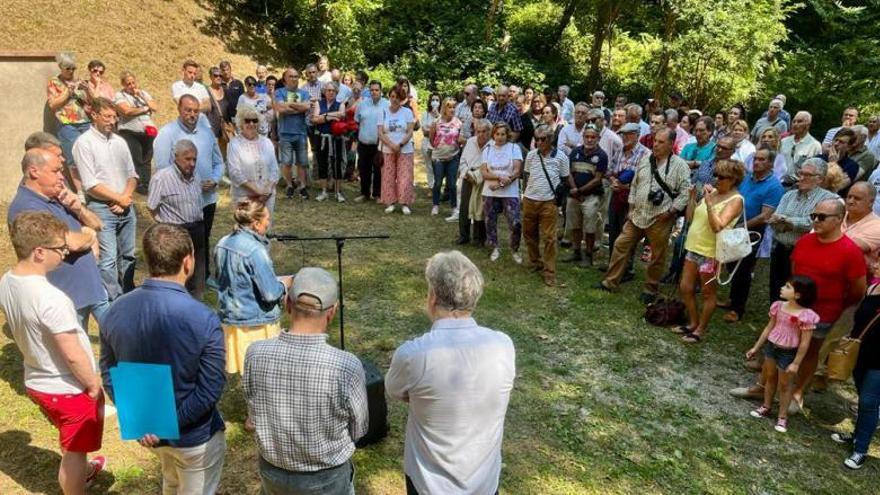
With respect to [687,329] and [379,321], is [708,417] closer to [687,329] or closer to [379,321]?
[687,329]

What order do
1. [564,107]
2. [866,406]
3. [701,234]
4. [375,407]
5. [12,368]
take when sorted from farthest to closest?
[564,107] → [701,234] → [12,368] → [866,406] → [375,407]

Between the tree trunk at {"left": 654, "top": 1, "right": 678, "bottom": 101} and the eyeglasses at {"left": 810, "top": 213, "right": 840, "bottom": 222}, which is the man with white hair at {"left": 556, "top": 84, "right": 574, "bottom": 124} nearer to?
the tree trunk at {"left": 654, "top": 1, "right": 678, "bottom": 101}

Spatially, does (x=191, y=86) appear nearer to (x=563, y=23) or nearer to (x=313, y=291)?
(x=313, y=291)

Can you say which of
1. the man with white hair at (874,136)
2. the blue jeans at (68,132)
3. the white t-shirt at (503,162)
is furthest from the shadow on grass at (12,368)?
the man with white hair at (874,136)

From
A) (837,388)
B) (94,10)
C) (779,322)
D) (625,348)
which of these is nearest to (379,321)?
(625,348)

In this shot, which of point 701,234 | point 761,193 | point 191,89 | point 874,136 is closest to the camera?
point 701,234

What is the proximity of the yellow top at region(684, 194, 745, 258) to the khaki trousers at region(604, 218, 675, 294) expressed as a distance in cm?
60

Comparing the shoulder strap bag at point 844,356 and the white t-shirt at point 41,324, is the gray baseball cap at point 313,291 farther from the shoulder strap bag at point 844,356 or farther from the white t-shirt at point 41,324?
the shoulder strap bag at point 844,356

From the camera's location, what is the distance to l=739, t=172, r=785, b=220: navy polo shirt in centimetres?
589

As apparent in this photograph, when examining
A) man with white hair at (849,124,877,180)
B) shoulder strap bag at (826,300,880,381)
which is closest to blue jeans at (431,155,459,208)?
man with white hair at (849,124,877,180)

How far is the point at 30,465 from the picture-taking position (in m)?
3.64

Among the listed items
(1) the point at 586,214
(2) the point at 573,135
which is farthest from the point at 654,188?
(2) the point at 573,135

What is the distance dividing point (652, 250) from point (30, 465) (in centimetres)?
576

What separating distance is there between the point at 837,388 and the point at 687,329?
133 cm
